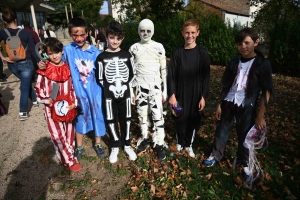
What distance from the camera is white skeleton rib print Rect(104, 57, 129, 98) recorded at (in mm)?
3164

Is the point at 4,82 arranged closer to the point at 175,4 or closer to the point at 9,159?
the point at 9,159

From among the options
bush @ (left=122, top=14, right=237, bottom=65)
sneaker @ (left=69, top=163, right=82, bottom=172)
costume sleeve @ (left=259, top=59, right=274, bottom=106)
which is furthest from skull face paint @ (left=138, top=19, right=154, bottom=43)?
bush @ (left=122, top=14, right=237, bottom=65)

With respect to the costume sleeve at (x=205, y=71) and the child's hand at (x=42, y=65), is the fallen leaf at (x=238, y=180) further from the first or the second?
the child's hand at (x=42, y=65)

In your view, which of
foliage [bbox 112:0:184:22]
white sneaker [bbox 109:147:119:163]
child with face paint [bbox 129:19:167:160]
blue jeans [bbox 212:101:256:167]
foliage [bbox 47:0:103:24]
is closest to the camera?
blue jeans [bbox 212:101:256:167]

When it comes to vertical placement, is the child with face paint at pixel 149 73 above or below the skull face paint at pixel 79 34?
below

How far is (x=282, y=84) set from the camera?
30.2ft

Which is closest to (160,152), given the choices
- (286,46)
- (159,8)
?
(286,46)

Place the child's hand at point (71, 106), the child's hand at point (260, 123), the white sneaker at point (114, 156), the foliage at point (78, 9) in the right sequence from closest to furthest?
the child's hand at point (260, 123), the child's hand at point (71, 106), the white sneaker at point (114, 156), the foliage at point (78, 9)

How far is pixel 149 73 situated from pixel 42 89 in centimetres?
156

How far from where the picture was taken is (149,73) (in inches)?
133

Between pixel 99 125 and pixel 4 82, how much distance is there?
7.32 m

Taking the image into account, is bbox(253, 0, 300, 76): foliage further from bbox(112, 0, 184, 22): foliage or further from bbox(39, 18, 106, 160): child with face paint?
bbox(112, 0, 184, 22): foliage

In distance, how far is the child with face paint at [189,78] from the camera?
3.20m

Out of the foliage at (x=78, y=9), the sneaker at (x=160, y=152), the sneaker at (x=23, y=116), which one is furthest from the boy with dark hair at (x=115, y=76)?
the foliage at (x=78, y=9)
